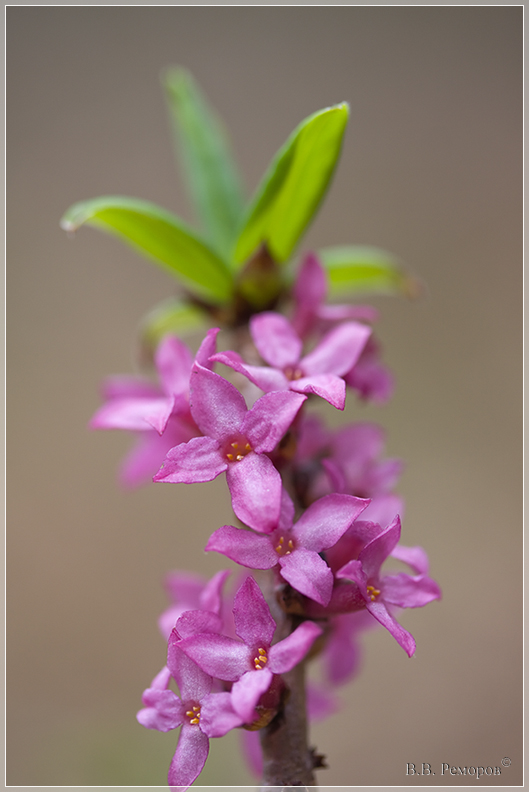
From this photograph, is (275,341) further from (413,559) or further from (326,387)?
(413,559)

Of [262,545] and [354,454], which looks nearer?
[262,545]

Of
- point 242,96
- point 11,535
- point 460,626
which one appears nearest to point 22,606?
point 11,535

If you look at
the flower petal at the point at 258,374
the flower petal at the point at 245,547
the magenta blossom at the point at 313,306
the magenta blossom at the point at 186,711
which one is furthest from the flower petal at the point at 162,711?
the magenta blossom at the point at 313,306

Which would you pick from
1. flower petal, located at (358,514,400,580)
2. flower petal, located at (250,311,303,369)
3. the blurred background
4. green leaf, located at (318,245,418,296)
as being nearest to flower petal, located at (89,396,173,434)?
flower petal, located at (250,311,303,369)

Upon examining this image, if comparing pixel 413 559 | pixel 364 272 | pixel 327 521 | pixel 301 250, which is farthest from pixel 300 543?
pixel 301 250

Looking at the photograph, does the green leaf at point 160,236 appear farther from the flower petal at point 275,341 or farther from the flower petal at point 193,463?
the flower petal at point 193,463

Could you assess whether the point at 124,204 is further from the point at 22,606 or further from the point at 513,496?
the point at 513,496

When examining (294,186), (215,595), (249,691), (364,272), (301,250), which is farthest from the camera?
(301,250)
